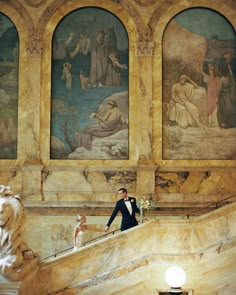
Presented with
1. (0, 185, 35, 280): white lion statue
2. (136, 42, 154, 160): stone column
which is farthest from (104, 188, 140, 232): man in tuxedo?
(136, 42, 154, 160): stone column

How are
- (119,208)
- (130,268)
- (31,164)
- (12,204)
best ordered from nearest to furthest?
1. (12,204)
2. (130,268)
3. (119,208)
4. (31,164)

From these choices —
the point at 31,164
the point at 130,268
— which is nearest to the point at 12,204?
the point at 130,268

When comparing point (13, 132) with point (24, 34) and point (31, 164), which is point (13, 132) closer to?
point (31, 164)

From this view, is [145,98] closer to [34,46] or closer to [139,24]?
[139,24]

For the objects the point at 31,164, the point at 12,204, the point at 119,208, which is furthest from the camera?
the point at 31,164

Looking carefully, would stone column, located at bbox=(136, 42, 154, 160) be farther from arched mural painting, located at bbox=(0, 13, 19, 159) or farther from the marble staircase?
the marble staircase

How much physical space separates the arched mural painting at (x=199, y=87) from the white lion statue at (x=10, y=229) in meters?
7.45

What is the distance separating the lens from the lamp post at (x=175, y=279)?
10.2m

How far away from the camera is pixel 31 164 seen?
1614 centimetres

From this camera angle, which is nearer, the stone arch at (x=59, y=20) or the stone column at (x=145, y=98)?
the stone column at (x=145, y=98)

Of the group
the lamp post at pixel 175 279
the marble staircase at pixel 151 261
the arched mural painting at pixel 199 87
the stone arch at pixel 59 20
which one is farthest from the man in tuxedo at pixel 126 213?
the stone arch at pixel 59 20

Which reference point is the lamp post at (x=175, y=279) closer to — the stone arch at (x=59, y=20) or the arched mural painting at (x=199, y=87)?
the arched mural painting at (x=199, y=87)

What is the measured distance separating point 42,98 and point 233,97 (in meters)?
5.61

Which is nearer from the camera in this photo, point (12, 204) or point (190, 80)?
point (12, 204)
